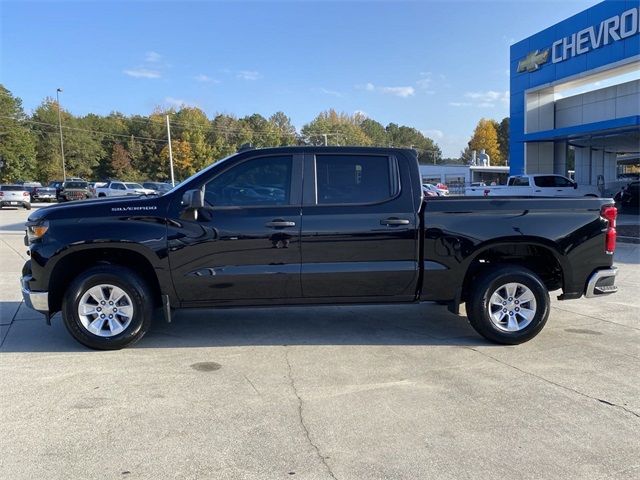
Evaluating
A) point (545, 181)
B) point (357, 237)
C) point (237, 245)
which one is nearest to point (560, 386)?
point (357, 237)

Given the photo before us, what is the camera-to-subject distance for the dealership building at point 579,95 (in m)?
22.0

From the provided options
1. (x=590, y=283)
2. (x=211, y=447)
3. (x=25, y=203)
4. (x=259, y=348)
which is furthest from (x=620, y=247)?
(x=25, y=203)

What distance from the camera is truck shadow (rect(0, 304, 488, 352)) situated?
5.61m

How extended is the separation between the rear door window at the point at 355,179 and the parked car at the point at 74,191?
37.4 meters

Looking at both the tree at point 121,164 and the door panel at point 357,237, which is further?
the tree at point 121,164

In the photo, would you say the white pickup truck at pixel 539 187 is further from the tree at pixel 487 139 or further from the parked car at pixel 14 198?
the tree at pixel 487 139

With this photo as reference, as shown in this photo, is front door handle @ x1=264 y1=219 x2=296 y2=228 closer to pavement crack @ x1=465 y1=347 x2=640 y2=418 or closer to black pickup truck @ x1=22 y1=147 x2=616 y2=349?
black pickup truck @ x1=22 y1=147 x2=616 y2=349

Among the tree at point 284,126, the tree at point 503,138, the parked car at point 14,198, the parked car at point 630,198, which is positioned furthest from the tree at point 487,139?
the parked car at point 14,198

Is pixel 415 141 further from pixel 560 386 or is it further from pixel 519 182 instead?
pixel 560 386

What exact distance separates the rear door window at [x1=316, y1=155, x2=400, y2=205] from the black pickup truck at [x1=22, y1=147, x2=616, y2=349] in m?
0.01

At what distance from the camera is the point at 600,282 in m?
5.55

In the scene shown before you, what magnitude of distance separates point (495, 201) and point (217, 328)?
344cm

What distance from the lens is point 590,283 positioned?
5535 mm

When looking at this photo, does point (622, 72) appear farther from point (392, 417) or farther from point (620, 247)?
point (392, 417)
